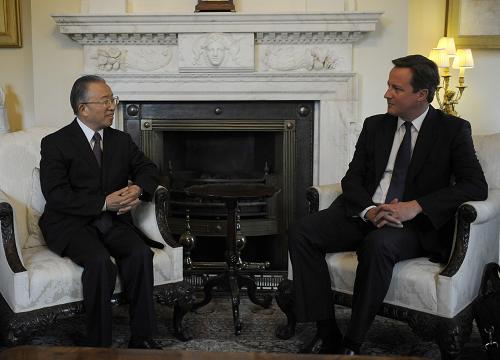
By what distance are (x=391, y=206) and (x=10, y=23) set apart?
105 inches

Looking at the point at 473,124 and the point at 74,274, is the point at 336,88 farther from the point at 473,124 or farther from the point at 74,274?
the point at 74,274

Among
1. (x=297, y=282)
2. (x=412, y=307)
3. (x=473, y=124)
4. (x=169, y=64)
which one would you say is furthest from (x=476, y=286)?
(x=169, y=64)

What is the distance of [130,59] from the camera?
3.82 metres

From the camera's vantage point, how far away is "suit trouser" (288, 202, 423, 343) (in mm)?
2432

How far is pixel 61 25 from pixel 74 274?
1802 millimetres

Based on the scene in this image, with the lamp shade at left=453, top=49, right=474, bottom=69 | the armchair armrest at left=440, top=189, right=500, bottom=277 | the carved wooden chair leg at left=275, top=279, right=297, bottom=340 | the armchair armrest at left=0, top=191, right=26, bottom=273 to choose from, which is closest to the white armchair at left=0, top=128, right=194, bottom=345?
the armchair armrest at left=0, top=191, right=26, bottom=273

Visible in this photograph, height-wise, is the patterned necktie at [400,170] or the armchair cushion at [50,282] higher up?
the patterned necktie at [400,170]

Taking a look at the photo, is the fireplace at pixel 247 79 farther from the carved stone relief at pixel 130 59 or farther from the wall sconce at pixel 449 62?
the wall sconce at pixel 449 62

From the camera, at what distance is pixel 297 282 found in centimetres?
267

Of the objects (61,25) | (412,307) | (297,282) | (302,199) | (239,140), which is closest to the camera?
(412,307)

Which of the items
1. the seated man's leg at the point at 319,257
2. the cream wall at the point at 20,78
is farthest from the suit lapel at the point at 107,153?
the cream wall at the point at 20,78

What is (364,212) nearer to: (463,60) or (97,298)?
(97,298)

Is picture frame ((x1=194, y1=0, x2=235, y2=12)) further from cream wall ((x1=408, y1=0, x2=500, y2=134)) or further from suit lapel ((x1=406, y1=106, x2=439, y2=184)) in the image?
suit lapel ((x1=406, y1=106, x2=439, y2=184))

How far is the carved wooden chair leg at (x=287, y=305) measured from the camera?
9.45 ft
